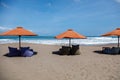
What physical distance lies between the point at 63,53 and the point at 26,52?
87.2 inches

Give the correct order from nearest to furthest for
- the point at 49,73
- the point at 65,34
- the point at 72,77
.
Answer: the point at 72,77
the point at 49,73
the point at 65,34

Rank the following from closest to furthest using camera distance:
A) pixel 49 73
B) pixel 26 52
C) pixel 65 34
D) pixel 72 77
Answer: pixel 72 77 → pixel 49 73 → pixel 26 52 → pixel 65 34

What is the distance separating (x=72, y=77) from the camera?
620 centimetres

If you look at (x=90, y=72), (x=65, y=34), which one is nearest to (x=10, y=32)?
(x=65, y=34)

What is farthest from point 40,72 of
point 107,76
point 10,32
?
point 10,32

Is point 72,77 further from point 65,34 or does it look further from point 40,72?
point 65,34

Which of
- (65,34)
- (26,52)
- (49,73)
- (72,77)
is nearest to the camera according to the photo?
(72,77)

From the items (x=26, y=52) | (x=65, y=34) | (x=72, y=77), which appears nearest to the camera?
(x=72, y=77)

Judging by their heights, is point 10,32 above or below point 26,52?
above

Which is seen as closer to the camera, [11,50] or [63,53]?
[11,50]

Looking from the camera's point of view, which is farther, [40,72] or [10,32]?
[10,32]

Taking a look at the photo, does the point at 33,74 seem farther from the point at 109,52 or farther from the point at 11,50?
the point at 109,52

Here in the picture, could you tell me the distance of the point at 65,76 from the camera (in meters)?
6.32

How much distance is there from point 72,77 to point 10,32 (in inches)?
238
